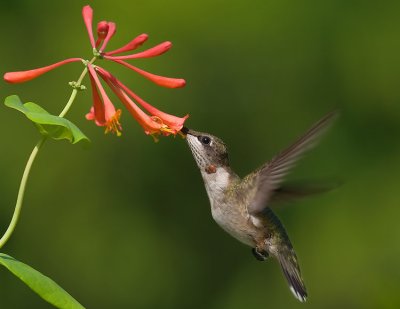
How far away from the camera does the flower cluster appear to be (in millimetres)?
3158

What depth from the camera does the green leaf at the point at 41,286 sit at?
2730 mm

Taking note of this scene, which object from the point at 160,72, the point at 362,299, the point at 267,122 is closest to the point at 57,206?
the point at 160,72

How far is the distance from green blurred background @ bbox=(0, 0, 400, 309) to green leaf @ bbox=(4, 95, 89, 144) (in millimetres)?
4219

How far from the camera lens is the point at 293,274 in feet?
14.6

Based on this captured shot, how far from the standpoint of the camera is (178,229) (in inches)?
299

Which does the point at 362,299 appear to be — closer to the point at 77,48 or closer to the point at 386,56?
the point at 386,56

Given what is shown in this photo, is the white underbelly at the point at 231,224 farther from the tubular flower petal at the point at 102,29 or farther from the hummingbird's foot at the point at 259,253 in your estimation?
the tubular flower petal at the point at 102,29

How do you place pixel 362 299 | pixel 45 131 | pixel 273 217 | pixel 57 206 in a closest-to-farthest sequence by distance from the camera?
pixel 45 131 < pixel 273 217 < pixel 362 299 < pixel 57 206

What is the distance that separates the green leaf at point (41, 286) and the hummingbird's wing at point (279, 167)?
1.33m

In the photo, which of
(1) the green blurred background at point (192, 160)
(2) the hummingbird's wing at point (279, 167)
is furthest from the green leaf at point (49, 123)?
(1) the green blurred background at point (192, 160)

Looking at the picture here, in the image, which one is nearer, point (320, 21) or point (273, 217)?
point (273, 217)

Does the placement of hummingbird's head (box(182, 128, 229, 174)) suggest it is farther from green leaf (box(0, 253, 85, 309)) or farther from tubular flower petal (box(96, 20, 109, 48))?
green leaf (box(0, 253, 85, 309))

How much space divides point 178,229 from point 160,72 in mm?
1517

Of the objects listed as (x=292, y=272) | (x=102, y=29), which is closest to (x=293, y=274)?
(x=292, y=272)
